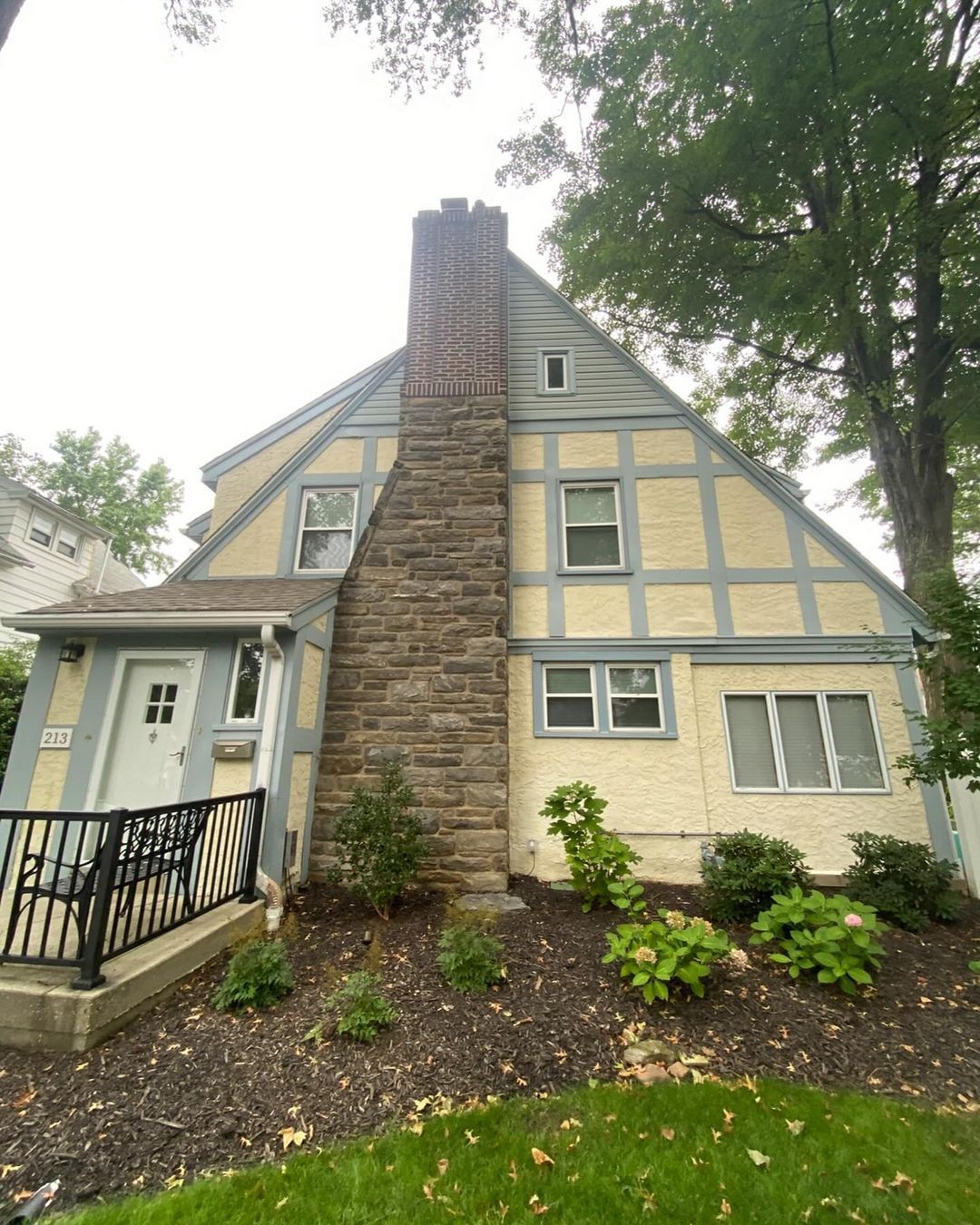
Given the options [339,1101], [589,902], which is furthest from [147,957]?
[589,902]

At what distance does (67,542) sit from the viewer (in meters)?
15.2

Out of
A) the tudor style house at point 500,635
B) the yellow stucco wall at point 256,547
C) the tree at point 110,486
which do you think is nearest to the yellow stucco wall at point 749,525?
the tudor style house at point 500,635

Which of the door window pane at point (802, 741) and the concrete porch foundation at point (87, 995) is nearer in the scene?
the concrete porch foundation at point (87, 995)

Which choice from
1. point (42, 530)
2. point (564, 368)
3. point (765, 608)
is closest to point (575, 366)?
point (564, 368)

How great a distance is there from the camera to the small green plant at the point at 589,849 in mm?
5230

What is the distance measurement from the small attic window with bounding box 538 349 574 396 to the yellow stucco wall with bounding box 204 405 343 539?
364 centimetres

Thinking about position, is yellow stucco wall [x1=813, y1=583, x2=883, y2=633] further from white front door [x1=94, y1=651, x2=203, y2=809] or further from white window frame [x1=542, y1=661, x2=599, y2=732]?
white front door [x1=94, y1=651, x2=203, y2=809]

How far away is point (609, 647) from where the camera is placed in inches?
271

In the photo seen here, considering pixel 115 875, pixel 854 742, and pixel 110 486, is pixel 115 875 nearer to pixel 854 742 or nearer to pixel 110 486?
pixel 854 742

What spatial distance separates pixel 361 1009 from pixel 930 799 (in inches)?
267

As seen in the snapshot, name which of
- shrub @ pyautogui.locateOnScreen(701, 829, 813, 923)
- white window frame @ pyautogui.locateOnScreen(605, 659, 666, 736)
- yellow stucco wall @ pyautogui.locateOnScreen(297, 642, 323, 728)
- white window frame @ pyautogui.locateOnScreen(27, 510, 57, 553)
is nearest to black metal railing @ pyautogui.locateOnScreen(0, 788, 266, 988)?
yellow stucco wall @ pyautogui.locateOnScreen(297, 642, 323, 728)

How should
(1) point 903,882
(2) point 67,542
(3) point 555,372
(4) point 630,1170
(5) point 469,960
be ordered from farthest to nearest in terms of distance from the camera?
(2) point 67,542
(3) point 555,372
(1) point 903,882
(5) point 469,960
(4) point 630,1170

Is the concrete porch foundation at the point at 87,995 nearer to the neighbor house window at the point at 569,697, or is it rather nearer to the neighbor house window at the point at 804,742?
the neighbor house window at the point at 569,697

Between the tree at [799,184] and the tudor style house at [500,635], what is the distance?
2438 millimetres
